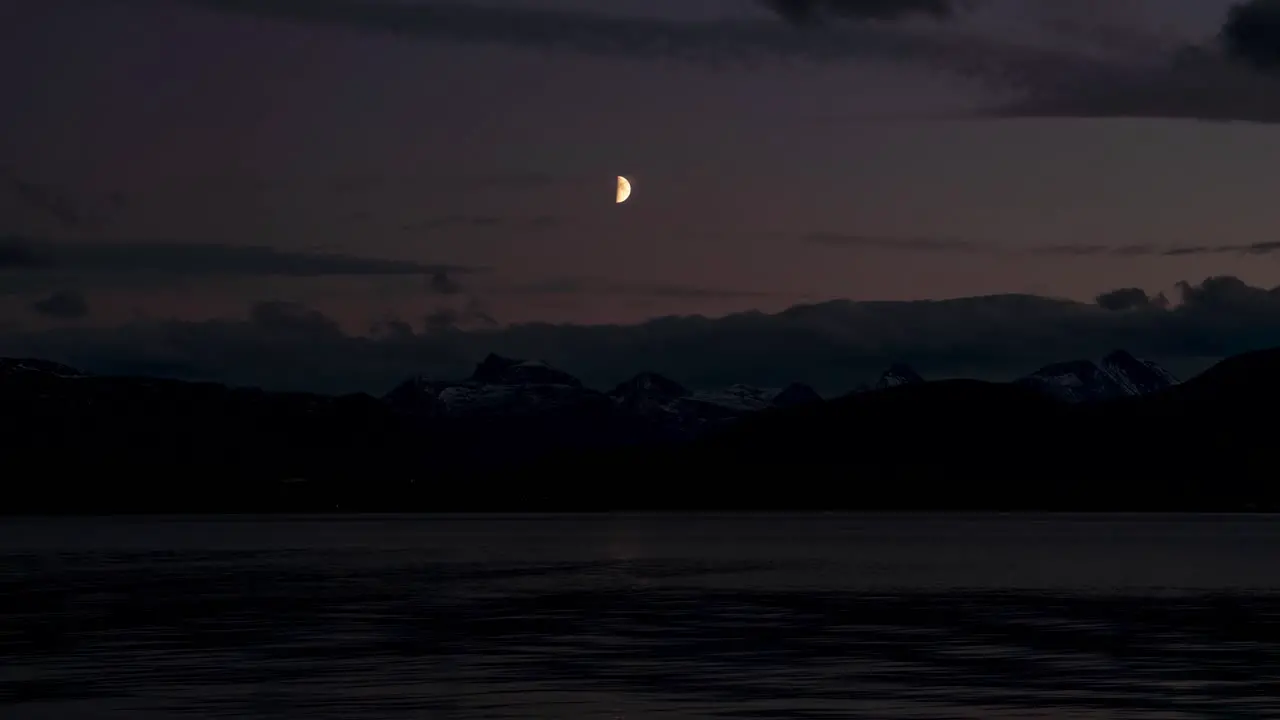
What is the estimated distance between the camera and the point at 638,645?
226ft

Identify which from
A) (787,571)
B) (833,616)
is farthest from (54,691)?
(787,571)

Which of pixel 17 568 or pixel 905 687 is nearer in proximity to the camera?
pixel 905 687

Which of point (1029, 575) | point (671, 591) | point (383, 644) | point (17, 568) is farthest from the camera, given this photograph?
point (17, 568)

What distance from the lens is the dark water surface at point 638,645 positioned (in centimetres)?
5025

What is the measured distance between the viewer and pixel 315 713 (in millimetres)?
48219

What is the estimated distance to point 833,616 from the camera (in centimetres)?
8562

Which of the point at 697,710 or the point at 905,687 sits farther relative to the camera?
the point at 905,687

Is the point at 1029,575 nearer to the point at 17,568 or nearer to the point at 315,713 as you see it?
the point at 17,568

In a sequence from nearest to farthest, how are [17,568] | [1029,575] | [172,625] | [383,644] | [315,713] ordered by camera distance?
[315,713], [383,644], [172,625], [1029,575], [17,568]

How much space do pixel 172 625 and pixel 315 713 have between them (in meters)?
34.0

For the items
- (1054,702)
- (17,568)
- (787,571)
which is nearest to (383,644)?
(1054,702)

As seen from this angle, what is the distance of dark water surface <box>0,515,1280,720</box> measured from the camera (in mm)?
50250

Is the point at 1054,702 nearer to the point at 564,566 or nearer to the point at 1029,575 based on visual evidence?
the point at 1029,575

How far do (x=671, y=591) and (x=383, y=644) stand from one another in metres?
40.1
